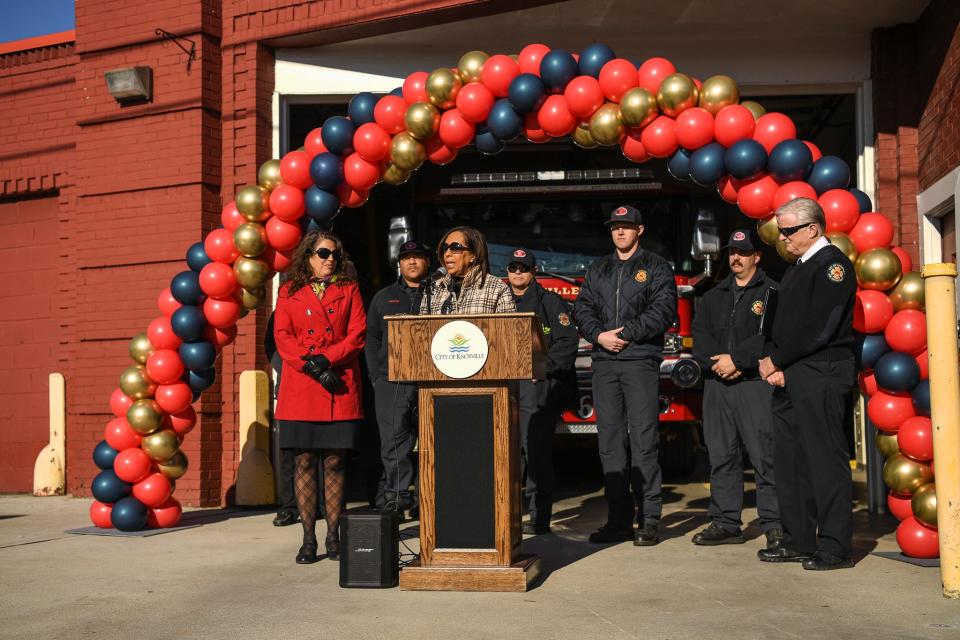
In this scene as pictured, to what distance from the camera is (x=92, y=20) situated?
10133mm

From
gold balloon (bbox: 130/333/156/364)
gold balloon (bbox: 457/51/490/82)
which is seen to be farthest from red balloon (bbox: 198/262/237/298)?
gold balloon (bbox: 457/51/490/82)

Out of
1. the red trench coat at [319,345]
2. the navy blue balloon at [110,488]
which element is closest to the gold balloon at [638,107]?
the red trench coat at [319,345]

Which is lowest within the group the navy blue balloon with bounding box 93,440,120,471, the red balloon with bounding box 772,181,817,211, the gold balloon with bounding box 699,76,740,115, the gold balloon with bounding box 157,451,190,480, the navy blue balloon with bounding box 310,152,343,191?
the gold balloon with bounding box 157,451,190,480

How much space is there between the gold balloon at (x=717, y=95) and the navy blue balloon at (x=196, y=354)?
413 centimetres

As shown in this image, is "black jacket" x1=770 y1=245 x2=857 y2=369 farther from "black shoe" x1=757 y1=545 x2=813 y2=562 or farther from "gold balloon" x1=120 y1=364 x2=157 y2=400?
"gold balloon" x1=120 y1=364 x2=157 y2=400

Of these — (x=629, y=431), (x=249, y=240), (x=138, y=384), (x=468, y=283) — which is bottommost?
(x=629, y=431)

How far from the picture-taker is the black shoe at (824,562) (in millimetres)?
5598

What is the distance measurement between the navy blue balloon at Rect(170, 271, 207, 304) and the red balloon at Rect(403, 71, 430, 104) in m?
2.18

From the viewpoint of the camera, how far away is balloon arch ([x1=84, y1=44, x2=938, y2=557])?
237 inches

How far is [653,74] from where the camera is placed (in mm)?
6723

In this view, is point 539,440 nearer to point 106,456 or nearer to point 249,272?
point 249,272

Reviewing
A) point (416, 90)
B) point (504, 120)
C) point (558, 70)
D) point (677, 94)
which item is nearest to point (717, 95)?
point (677, 94)

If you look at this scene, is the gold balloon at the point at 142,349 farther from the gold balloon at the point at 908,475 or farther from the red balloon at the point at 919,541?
the red balloon at the point at 919,541

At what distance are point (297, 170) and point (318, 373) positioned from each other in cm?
217
